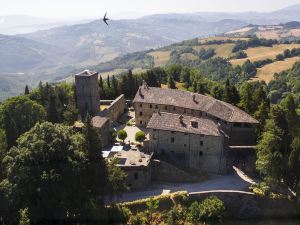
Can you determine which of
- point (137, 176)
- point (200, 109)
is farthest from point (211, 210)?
point (200, 109)

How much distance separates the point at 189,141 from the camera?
209 feet

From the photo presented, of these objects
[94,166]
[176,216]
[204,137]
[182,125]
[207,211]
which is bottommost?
[176,216]

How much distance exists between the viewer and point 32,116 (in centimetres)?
7188

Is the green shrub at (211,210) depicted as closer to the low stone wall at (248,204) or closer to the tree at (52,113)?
the low stone wall at (248,204)

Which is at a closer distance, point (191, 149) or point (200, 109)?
point (191, 149)

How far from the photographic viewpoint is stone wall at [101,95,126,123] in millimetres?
77925

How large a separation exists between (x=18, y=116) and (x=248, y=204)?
4303cm

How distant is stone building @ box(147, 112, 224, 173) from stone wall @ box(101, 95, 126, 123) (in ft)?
49.4

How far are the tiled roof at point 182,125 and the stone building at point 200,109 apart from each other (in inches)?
195

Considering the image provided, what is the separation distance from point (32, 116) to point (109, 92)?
103 ft

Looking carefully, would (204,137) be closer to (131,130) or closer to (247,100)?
(131,130)

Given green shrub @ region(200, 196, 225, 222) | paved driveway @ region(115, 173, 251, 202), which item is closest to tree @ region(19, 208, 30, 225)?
paved driveway @ region(115, 173, 251, 202)

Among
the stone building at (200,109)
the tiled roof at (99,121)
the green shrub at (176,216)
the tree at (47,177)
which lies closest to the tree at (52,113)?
the tiled roof at (99,121)

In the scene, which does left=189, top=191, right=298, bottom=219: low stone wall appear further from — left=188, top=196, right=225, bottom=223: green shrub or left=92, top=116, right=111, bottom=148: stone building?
left=92, top=116, right=111, bottom=148: stone building
